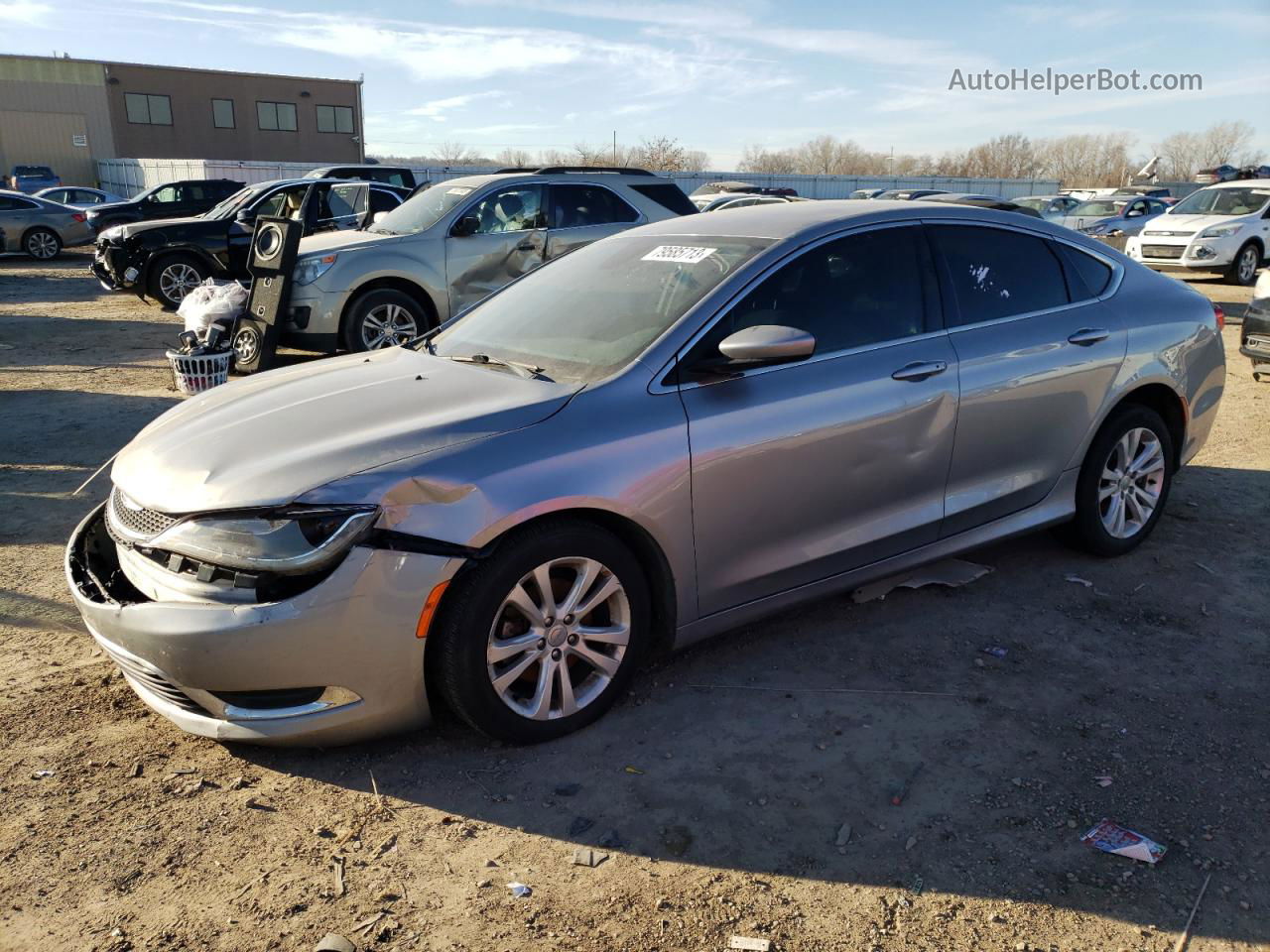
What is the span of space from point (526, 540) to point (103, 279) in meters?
13.8

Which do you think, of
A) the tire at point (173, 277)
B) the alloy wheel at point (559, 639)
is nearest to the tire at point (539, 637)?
the alloy wheel at point (559, 639)

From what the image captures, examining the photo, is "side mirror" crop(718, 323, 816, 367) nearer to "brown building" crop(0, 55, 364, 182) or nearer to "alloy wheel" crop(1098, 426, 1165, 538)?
"alloy wheel" crop(1098, 426, 1165, 538)

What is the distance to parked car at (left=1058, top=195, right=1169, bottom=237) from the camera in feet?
73.4

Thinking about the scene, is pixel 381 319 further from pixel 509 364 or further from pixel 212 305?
pixel 509 364

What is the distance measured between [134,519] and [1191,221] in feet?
64.0

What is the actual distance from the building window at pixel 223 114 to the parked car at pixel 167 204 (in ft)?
→ 128

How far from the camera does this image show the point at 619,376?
3.37 meters

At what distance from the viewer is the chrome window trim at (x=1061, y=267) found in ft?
13.8

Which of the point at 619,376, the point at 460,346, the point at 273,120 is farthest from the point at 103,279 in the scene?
the point at 273,120

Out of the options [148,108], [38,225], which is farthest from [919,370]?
[148,108]

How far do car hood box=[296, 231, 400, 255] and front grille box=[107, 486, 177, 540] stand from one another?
600cm

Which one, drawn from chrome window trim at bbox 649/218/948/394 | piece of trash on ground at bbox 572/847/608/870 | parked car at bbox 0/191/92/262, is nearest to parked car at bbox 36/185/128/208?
parked car at bbox 0/191/92/262

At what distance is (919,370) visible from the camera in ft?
12.8

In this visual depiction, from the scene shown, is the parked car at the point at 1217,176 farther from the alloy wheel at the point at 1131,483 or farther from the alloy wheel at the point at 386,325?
the alloy wheel at the point at 1131,483
